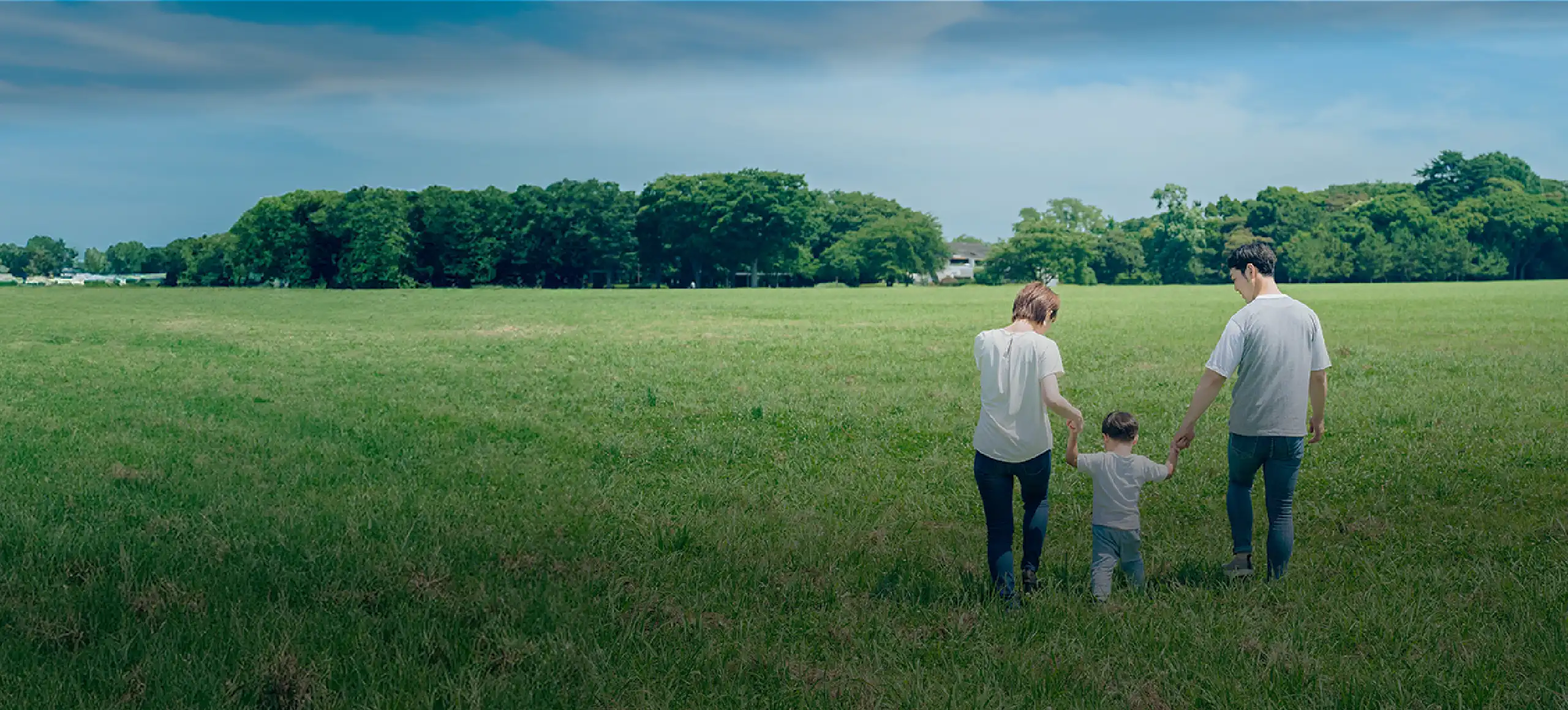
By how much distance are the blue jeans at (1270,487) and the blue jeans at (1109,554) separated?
809 millimetres

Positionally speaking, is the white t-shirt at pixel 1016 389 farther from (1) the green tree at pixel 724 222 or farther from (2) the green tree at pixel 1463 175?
(2) the green tree at pixel 1463 175

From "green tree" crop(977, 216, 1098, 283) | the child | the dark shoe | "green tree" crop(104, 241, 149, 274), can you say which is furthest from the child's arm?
"green tree" crop(104, 241, 149, 274)

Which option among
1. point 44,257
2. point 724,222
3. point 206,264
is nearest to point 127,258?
point 44,257

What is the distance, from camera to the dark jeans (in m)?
5.95

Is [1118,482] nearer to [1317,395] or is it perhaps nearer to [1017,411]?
[1017,411]

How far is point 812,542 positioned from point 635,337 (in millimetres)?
21823

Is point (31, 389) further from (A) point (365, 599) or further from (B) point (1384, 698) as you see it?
(B) point (1384, 698)

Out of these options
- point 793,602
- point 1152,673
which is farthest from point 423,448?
point 1152,673

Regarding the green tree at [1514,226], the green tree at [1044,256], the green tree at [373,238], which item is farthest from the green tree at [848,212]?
the green tree at [1514,226]

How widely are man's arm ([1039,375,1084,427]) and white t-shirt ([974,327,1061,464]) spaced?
2cm

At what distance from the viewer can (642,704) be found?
4.71 m

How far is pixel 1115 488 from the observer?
19.3 feet

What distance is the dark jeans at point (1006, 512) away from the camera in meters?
5.95

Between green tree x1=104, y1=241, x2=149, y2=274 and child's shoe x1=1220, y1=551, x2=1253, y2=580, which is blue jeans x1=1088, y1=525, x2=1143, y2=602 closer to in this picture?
child's shoe x1=1220, y1=551, x2=1253, y2=580
